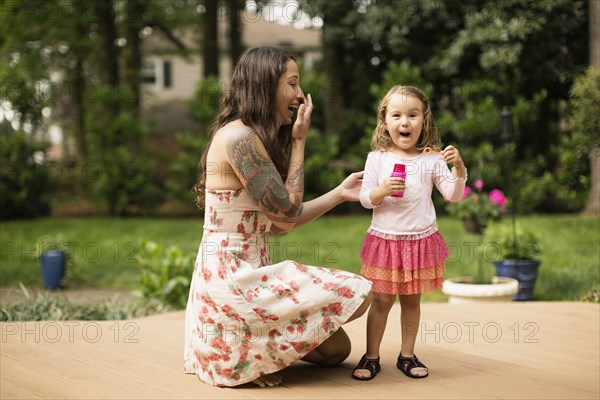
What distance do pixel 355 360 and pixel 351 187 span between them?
834mm

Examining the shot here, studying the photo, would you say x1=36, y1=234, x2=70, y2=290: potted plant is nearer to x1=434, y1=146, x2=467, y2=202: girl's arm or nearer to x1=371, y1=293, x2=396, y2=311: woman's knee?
x1=371, y1=293, x2=396, y2=311: woman's knee

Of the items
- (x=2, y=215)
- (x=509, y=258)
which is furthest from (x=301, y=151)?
(x=2, y=215)

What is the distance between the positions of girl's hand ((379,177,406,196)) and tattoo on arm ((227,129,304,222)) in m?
0.38

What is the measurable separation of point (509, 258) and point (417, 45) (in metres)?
6.15

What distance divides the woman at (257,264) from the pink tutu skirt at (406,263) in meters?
0.12

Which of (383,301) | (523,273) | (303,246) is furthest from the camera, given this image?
(303,246)

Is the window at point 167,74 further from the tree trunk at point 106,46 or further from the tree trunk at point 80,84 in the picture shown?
the tree trunk at point 106,46

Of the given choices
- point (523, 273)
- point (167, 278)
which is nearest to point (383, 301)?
point (167, 278)

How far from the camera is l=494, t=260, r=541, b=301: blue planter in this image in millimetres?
5688

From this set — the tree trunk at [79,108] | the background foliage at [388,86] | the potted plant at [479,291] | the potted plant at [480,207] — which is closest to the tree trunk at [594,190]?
the background foliage at [388,86]

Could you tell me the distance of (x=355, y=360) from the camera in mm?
3166

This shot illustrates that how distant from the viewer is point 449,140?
1091 centimetres

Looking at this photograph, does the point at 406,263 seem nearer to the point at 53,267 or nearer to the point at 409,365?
the point at 409,365

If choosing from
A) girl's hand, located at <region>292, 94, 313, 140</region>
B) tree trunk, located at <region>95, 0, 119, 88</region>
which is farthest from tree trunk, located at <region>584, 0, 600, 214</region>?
tree trunk, located at <region>95, 0, 119, 88</region>
